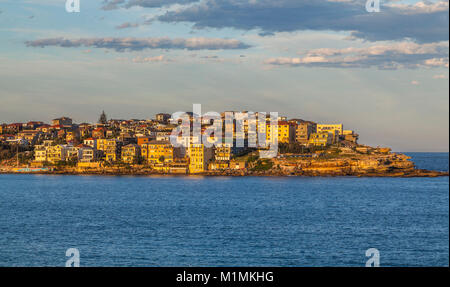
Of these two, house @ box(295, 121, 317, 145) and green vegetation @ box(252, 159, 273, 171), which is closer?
green vegetation @ box(252, 159, 273, 171)

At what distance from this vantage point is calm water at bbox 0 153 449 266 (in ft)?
43.7

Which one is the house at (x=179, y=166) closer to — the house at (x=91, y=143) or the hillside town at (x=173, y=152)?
the hillside town at (x=173, y=152)

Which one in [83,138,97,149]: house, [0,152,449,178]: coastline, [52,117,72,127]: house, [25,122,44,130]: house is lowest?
[0,152,449,178]: coastline

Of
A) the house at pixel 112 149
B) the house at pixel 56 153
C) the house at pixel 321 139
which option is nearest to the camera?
the house at pixel 112 149

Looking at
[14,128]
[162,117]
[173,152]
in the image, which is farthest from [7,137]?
[173,152]

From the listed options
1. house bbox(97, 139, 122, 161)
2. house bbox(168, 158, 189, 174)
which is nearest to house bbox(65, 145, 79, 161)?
house bbox(97, 139, 122, 161)

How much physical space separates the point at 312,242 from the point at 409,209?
38.3 ft

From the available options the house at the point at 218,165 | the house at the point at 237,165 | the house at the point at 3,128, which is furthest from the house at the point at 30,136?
the house at the point at 237,165

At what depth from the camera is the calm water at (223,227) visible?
13305 millimetres

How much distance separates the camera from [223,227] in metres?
18.6

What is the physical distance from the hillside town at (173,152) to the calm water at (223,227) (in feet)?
56.6

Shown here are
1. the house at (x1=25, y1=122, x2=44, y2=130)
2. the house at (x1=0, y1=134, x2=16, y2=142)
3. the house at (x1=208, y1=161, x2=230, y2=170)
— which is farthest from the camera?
the house at (x1=25, y1=122, x2=44, y2=130)

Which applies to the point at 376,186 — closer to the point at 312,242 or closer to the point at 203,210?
the point at 203,210

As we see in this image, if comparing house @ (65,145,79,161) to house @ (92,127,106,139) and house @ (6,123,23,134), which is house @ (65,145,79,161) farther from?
house @ (6,123,23,134)
